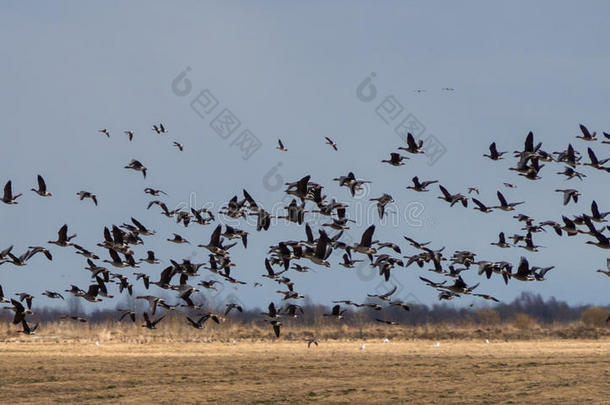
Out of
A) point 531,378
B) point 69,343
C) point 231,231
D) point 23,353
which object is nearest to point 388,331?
point 69,343

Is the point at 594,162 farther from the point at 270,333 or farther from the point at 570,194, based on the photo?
the point at 270,333

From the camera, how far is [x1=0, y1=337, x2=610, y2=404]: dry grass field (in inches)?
1682

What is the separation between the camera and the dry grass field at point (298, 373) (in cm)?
4272

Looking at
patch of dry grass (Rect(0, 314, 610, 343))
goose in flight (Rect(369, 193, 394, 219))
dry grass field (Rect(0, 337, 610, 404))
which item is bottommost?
dry grass field (Rect(0, 337, 610, 404))

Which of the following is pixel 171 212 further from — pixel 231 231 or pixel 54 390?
pixel 54 390

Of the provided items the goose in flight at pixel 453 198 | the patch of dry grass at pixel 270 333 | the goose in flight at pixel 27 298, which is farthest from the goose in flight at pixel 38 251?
the patch of dry grass at pixel 270 333

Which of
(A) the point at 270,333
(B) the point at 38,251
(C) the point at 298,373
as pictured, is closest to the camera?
(B) the point at 38,251

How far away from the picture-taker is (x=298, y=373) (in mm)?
52312

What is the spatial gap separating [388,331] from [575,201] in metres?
51.3

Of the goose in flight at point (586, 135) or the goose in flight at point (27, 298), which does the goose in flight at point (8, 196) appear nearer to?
the goose in flight at point (27, 298)

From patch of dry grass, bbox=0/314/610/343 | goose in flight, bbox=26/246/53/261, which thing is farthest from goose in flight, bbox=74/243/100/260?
patch of dry grass, bbox=0/314/610/343

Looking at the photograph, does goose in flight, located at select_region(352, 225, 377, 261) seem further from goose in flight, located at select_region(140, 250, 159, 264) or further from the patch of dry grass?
the patch of dry grass

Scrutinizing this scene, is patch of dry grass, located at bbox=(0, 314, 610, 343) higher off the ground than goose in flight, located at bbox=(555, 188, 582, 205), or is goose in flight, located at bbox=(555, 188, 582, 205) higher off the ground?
goose in flight, located at bbox=(555, 188, 582, 205)

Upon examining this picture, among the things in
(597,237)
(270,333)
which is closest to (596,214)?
(597,237)
